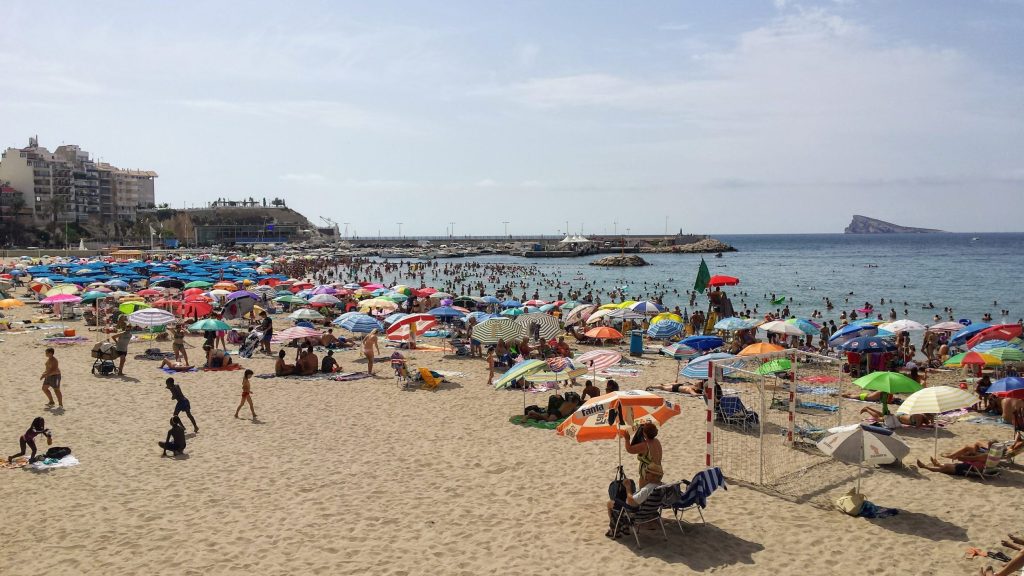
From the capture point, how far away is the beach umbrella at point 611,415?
7797 mm

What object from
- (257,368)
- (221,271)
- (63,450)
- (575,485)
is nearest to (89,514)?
(63,450)

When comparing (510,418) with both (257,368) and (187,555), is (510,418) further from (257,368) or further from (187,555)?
(257,368)

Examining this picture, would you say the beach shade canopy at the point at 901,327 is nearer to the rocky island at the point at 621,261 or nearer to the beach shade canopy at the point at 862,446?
the beach shade canopy at the point at 862,446

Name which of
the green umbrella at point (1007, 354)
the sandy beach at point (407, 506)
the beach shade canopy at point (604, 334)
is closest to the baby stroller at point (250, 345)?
the sandy beach at point (407, 506)

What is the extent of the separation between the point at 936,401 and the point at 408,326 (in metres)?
12.9

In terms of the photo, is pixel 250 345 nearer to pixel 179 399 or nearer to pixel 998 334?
pixel 179 399

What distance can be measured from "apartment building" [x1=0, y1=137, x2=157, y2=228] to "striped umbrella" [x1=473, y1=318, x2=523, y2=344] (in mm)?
91489

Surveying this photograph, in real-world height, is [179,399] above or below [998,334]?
below

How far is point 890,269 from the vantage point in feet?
253

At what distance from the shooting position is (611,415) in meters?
7.86

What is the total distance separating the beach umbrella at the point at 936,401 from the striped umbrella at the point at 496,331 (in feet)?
29.4

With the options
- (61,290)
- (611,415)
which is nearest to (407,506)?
(611,415)

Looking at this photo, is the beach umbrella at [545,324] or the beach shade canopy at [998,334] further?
the beach umbrella at [545,324]

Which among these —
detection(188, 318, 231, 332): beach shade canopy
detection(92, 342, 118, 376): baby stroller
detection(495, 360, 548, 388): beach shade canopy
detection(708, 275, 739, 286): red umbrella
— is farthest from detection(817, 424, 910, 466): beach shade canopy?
detection(92, 342, 118, 376): baby stroller
